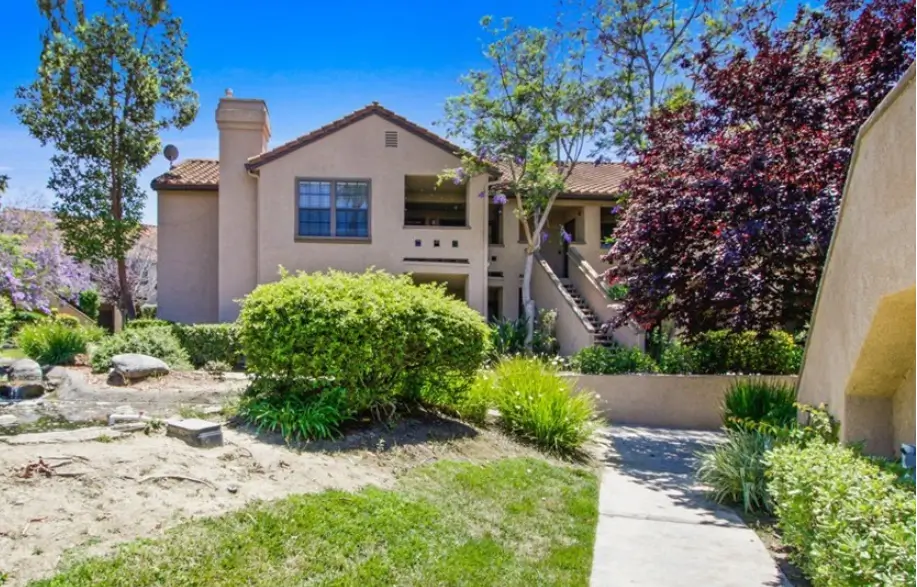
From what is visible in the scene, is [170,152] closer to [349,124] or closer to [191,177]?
[191,177]

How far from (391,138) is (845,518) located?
57.4ft

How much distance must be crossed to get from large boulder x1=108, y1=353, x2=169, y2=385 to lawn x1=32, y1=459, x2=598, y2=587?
841 centimetres

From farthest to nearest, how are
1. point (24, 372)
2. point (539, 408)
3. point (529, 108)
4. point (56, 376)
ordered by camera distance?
point (529, 108) < point (56, 376) < point (24, 372) < point (539, 408)

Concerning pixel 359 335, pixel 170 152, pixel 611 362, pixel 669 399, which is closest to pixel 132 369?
pixel 359 335

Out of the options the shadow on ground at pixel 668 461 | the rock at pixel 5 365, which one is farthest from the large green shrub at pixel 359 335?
the rock at pixel 5 365

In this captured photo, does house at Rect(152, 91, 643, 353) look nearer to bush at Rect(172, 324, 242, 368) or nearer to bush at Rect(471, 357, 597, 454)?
bush at Rect(172, 324, 242, 368)

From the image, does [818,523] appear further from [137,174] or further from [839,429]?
[137,174]

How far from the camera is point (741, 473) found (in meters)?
7.21

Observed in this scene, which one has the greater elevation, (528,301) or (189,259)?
(189,259)

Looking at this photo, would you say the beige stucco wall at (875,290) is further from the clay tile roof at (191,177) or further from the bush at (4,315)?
the clay tile roof at (191,177)

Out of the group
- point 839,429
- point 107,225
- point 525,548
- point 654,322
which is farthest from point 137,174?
point 839,429

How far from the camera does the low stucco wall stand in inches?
543

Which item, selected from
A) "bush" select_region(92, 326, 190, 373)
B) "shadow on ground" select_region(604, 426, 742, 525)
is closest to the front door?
"shadow on ground" select_region(604, 426, 742, 525)

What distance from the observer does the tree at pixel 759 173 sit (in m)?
9.34
